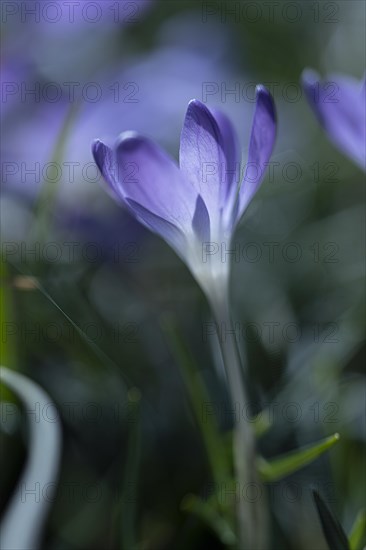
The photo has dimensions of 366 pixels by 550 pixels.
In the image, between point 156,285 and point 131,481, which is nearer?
point 131,481

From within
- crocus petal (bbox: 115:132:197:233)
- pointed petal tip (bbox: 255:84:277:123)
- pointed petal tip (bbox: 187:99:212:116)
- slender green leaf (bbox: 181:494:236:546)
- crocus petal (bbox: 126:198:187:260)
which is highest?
pointed petal tip (bbox: 255:84:277:123)

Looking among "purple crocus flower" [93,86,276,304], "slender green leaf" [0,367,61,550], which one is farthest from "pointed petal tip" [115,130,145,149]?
"slender green leaf" [0,367,61,550]

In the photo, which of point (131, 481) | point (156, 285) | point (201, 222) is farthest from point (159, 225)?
point (156, 285)

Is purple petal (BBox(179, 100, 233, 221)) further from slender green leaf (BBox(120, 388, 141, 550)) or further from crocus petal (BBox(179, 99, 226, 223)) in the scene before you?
slender green leaf (BBox(120, 388, 141, 550))

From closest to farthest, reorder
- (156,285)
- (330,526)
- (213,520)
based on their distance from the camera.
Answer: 1. (330,526)
2. (213,520)
3. (156,285)

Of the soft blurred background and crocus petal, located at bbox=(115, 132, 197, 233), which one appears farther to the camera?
the soft blurred background

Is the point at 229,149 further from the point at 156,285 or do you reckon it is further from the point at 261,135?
the point at 156,285

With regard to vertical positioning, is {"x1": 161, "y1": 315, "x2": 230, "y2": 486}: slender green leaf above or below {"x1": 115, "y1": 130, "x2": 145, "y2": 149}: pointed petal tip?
below

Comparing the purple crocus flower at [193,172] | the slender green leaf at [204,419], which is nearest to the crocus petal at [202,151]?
the purple crocus flower at [193,172]
